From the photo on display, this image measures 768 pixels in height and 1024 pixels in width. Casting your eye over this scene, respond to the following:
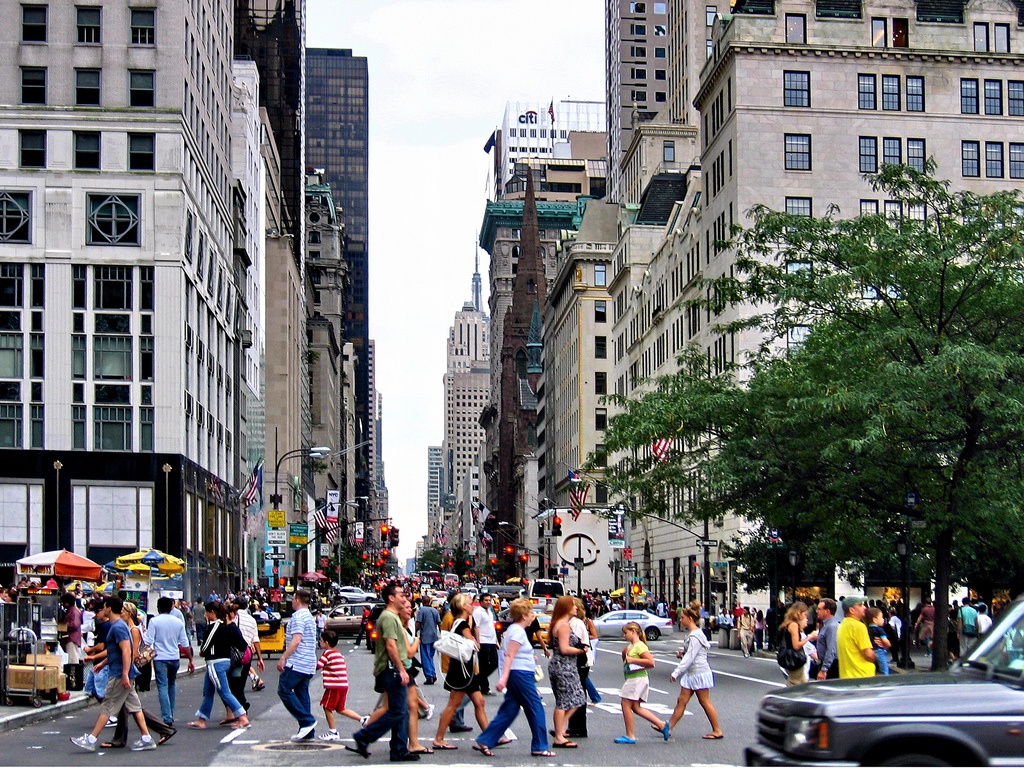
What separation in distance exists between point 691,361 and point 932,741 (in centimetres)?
2896

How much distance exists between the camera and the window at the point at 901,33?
69.4 metres

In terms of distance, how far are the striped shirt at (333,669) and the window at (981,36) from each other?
59999 mm

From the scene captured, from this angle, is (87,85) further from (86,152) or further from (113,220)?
(113,220)

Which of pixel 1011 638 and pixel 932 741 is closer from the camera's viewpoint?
pixel 932 741

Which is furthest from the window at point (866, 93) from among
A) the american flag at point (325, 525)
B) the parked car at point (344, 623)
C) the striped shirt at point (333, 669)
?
the striped shirt at point (333, 669)

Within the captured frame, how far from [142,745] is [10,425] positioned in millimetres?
46962

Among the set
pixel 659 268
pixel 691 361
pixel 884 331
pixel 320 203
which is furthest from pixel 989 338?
pixel 320 203

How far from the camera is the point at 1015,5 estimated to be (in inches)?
2771

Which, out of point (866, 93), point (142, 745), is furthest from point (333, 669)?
point (866, 93)

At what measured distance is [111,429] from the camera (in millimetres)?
62750

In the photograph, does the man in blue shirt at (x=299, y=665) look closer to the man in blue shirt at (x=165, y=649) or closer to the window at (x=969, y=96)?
the man in blue shirt at (x=165, y=649)

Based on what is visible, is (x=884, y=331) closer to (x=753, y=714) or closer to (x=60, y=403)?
(x=753, y=714)

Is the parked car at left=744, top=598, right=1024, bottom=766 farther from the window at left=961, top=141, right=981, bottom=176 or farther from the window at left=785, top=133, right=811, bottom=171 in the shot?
the window at left=961, top=141, right=981, bottom=176

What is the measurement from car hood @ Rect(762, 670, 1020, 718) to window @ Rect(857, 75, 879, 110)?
201 feet
